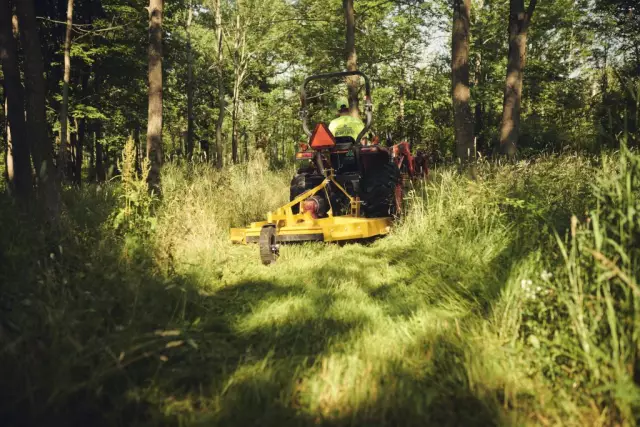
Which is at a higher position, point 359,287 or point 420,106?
point 420,106

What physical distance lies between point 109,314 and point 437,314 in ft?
6.75

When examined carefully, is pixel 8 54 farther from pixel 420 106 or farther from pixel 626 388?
pixel 420 106

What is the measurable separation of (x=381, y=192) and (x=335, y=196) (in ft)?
2.13

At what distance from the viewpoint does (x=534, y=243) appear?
3346mm

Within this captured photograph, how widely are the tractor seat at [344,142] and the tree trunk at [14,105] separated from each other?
4.48 meters

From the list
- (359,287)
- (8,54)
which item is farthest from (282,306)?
(8,54)

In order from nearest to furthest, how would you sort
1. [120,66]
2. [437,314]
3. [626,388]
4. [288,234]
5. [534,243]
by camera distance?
[626,388]
[437,314]
[534,243]
[288,234]
[120,66]

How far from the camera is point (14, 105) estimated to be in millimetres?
6949

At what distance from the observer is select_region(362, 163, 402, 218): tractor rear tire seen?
6316mm

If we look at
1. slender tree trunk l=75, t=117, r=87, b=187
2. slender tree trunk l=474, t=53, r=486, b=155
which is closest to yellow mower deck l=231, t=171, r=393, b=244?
slender tree trunk l=75, t=117, r=87, b=187

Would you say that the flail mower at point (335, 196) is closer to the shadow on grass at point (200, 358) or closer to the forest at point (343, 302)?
the forest at point (343, 302)

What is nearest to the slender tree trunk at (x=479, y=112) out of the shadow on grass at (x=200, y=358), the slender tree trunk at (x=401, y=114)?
the slender tree trunk at (x=401, y=114)

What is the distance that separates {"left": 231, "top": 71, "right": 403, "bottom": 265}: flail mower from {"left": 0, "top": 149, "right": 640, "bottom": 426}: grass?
3.64 ft

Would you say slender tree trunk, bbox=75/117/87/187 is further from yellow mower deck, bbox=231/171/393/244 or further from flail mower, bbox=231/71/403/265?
yellow mower deck, bbox=231/171/393/244
